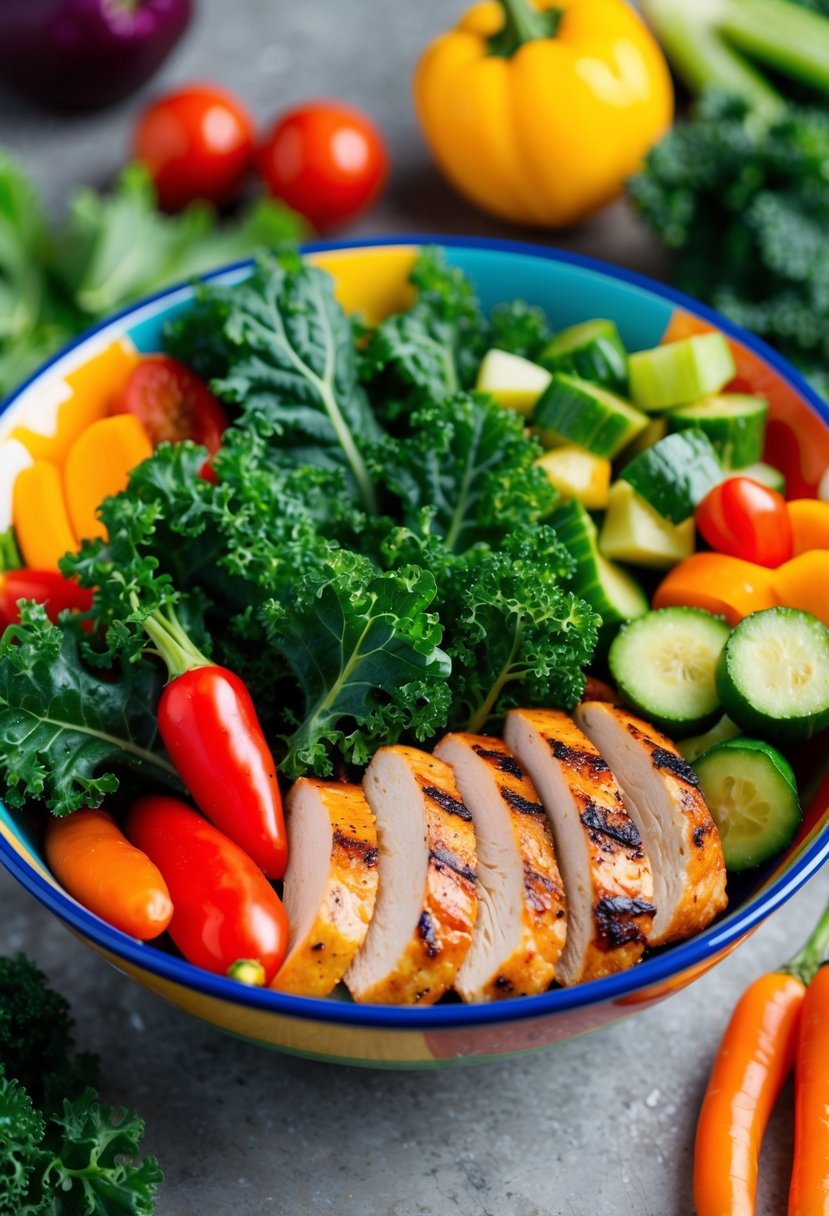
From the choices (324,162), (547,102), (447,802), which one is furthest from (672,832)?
(324,162)

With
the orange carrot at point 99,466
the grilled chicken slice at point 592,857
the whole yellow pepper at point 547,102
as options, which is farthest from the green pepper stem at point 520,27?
the grilled chicken slice at point 592,857

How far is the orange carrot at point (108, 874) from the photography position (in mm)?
2035

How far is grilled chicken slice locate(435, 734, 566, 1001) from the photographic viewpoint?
201 centimetres

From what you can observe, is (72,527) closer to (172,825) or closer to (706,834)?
(172,825)

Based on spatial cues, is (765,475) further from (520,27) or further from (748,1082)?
(520,27)

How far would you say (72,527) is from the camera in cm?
265

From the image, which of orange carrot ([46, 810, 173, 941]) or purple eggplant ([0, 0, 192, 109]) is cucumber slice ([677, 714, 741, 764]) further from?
purple eggplant ([0, 0, 192, 109])

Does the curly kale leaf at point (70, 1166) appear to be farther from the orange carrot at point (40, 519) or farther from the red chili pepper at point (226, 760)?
the orange carrot at point (40, 519)

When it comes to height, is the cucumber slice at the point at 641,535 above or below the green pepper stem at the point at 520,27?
below

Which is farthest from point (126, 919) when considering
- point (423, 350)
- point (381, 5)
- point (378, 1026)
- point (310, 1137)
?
point (381, 5)

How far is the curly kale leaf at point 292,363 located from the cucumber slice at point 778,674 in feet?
2.82

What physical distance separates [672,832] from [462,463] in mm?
871

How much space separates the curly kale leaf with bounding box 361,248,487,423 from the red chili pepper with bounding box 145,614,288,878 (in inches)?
33.9

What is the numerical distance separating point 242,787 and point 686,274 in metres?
2.09
